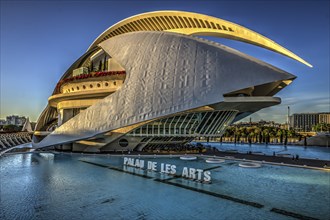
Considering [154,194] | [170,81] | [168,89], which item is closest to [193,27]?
[170,81]

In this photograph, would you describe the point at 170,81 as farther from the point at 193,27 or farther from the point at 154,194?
the point at 154,194

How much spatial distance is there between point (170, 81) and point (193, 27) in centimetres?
1210

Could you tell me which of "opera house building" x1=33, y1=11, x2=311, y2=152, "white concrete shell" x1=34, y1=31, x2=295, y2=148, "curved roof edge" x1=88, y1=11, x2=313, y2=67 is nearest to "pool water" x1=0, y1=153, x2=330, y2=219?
"white concrete shell" x1=34, y1=31, x2=295, y2=148

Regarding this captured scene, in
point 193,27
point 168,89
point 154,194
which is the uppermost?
point 193,27

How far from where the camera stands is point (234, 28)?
1087 inches

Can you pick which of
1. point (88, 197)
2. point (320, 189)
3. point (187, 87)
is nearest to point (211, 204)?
point (88, 197)

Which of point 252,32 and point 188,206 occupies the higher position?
point 252,32

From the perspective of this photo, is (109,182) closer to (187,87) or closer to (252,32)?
(187,87)

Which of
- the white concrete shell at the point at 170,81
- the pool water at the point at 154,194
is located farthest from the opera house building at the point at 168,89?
the pool water at the point at 154,194

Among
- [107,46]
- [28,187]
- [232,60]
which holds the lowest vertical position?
[28,187]

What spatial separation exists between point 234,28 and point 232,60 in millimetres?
6092

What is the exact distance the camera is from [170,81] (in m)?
24.8

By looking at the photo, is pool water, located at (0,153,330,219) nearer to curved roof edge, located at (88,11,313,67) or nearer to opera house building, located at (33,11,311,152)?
opera house building, located at (33,11,311,152)

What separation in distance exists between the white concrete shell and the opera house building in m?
0.10
